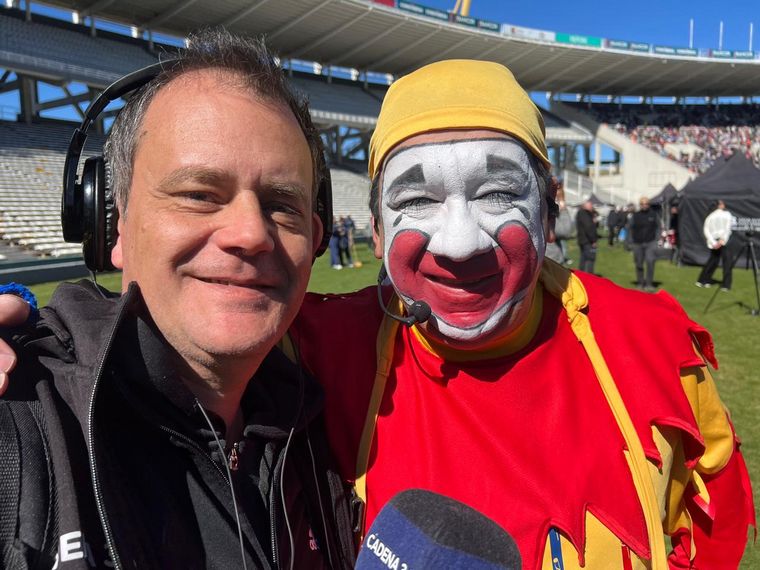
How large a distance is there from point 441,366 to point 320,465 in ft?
1.35

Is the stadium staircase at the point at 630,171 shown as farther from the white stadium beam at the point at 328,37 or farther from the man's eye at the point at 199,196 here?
the man's eye at the point at 199,196

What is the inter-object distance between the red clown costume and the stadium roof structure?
85.4 ft

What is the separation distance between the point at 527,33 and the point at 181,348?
34876mm

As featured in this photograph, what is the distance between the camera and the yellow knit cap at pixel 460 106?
1.41 meters

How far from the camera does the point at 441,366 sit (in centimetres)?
149

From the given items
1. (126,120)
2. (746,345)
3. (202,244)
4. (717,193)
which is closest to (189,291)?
(202,244)

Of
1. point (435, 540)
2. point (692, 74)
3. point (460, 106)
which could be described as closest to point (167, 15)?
point (460, 106)

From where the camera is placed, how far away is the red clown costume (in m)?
1.28

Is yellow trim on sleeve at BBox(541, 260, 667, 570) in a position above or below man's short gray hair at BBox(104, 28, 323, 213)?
below

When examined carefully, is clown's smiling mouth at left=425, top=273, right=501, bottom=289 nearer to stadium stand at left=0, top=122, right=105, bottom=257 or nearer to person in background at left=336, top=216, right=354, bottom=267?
person in background at left=336, top=216, right=354, bottom=267

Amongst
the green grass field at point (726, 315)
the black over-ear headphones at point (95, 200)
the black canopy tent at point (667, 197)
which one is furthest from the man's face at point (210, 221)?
the black canopy tent at point (667, 197)

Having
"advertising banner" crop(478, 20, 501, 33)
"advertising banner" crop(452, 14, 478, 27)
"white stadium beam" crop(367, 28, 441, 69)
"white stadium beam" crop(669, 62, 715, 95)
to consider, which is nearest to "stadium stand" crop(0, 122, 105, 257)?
"white stadium beam" crop(367, 28, 441, 69)

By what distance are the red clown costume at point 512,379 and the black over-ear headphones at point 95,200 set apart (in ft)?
1.18

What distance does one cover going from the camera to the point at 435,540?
74 cm
